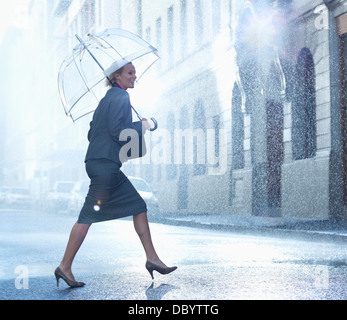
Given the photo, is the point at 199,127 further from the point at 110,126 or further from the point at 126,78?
the point at 110,126

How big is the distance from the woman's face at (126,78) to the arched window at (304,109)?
1340cm

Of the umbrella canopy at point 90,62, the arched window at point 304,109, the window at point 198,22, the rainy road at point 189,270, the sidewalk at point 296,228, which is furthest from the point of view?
the window at point 198,22

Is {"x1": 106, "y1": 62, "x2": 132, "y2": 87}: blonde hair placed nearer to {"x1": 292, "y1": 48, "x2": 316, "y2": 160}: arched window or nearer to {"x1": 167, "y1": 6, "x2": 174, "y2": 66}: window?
{"x1": 292, "y1": 48, "x2": 316, "y2": 160}: arched window

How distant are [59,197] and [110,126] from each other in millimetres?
26851

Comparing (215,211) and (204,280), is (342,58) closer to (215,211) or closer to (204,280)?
(215,211)

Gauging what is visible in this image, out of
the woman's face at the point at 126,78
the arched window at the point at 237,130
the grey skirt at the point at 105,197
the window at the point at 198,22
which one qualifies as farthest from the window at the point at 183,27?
the grey skirt at the point at 105,197

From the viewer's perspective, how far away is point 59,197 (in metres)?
32.7

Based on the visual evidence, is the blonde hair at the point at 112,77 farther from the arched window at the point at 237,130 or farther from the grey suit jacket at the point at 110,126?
the arched window at the point at 237,130

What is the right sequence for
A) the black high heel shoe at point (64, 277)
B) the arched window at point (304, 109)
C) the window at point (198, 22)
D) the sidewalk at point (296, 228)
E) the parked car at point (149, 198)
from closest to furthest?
the black high heel shoe at point (64, 277) → the sidewalk at point (296, 228) → the arched window at point (304, 109) → the parked car at point (149, 198) → the window at point (198, 22)

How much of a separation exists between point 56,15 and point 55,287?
60872mm

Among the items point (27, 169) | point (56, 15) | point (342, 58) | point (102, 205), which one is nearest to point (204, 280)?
point (102, 205)

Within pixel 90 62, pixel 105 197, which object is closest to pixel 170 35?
pixel 90 62

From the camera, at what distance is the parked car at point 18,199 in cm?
4439

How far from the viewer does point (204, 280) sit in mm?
6855
